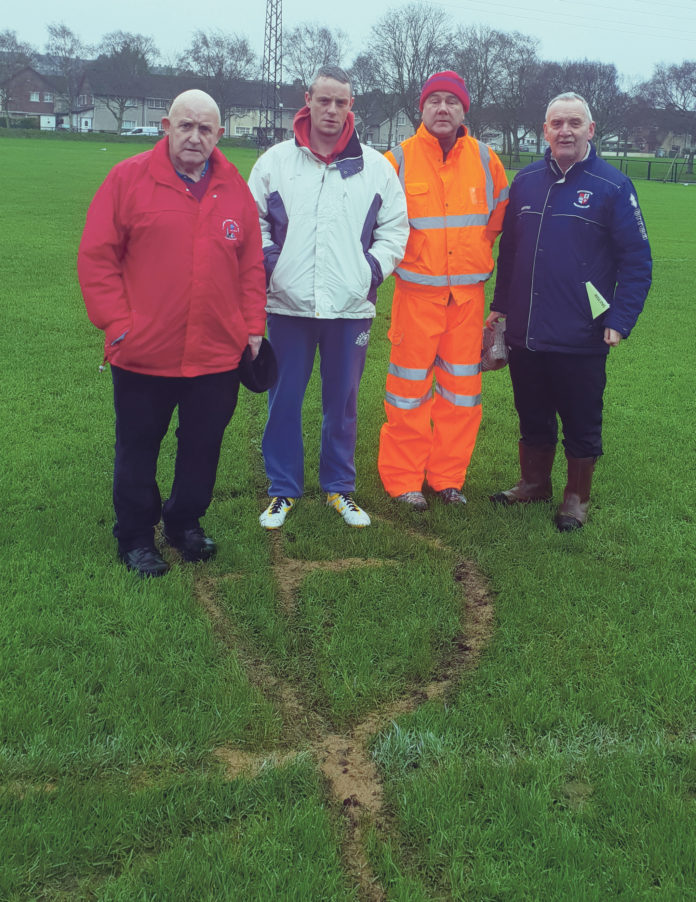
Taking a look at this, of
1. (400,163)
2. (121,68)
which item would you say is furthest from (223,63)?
(400,163)

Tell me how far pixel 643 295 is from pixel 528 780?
8.17 feet

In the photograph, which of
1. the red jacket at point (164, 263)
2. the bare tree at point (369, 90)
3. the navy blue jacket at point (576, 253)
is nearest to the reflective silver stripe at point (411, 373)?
the navy blue jacket at point (576, 253)

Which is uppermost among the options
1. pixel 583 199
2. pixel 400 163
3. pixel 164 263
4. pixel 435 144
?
pixel 435 144

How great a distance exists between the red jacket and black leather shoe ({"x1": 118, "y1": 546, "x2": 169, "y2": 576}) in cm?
86

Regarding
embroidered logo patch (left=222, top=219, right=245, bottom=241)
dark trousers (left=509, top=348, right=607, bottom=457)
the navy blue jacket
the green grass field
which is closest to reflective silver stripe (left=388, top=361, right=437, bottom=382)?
dark trousers (left=509, top=348, right=607, bottom=457)

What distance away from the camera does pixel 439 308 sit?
14.5 feet

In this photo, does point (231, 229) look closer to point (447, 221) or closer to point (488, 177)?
point (447, 221)

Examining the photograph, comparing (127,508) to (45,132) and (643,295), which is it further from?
(45,132)

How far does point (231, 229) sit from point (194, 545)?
1.46 meters

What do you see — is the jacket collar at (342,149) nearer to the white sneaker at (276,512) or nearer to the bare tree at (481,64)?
the white sneaker at (276,512)

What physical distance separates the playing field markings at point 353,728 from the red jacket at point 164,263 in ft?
3.41

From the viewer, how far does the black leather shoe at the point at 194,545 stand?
3838mm

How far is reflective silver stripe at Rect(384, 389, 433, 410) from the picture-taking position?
4.64m

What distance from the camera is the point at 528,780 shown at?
8.27ft
